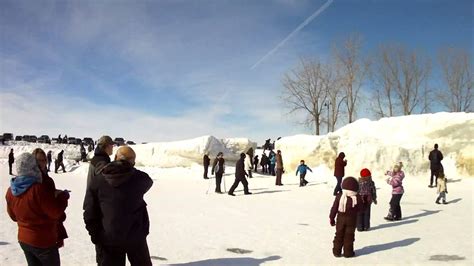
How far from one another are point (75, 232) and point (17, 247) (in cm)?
160

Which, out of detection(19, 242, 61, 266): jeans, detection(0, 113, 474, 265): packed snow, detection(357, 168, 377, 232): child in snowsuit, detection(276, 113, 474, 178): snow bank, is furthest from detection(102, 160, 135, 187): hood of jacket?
detection(276, 113, 474, 178): snow bank

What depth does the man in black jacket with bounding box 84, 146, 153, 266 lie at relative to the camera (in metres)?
4.09

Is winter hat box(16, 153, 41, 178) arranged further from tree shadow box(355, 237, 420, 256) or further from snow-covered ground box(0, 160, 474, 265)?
tree shadow box(355, 237, 420, 256)

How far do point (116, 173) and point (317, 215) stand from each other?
28.5 ft

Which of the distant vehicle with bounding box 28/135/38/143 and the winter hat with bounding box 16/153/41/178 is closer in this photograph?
the winter hat with bounding box 16/153/41/178

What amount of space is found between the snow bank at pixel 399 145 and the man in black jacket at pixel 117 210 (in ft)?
62.8

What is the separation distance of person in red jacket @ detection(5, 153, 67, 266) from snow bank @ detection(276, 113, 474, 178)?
19534mm

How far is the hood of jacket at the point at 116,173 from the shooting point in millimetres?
4051

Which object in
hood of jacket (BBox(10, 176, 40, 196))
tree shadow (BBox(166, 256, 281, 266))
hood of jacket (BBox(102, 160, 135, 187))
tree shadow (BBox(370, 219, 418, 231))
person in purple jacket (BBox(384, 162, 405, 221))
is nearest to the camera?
hood of jacket (BBox(102, 160, 135, 187))

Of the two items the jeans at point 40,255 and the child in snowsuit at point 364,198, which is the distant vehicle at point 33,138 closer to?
the child in snowsuit at point 364,198

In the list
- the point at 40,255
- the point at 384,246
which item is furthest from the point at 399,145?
the point at 40,255

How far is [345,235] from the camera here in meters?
7.18

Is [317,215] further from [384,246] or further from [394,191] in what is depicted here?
[384,246]

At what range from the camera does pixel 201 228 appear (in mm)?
9570
